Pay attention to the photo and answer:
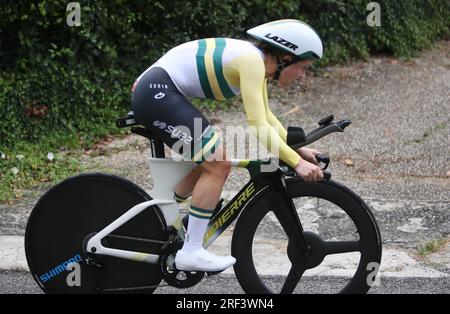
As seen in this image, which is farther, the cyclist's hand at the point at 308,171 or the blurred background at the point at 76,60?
the blurred background at the point at 76,60

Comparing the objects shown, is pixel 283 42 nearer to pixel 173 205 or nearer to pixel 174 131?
pixel 174 131

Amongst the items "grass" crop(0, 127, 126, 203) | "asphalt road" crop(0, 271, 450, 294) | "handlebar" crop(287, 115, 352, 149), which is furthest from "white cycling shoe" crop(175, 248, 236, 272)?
"grass" crop(0, 127, 126, 203)

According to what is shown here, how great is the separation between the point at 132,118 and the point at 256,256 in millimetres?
1587

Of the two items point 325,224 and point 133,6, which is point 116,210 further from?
point 133,6

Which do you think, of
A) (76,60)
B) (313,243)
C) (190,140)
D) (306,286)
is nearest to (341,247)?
(313,243)

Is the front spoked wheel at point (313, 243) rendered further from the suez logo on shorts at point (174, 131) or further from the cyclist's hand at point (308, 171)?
the suez logo on shorts at point (174, 131)

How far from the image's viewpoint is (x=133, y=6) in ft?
29.4

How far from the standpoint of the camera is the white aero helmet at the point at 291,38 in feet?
14.4

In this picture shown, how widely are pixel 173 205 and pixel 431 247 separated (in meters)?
2.12

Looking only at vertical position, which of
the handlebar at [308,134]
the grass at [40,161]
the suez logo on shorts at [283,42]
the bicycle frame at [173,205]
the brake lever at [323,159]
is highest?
the suez logo on shorts at [283,42]

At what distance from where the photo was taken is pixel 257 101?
4.30m

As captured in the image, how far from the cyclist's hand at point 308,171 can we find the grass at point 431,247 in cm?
170

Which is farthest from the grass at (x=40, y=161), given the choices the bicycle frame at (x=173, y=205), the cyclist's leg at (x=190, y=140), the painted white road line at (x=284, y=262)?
the cyclist's leg at (x=190, y=140)
